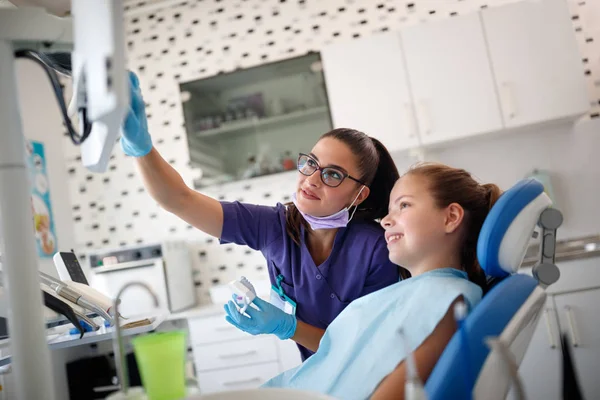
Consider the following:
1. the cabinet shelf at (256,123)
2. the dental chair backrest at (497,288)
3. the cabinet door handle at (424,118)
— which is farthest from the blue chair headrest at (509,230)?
the cabinet shelf at (256,123)

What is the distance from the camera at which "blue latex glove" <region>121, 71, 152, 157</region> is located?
3.34ft

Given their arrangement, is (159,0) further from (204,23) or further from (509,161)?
(509,161)

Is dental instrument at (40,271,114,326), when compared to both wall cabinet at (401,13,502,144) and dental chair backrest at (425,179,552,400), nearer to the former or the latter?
dental chair backrest at (425,179,552,400)

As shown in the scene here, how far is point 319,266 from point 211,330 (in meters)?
1.70

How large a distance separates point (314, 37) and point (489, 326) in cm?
314

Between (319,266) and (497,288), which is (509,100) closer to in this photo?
(319,266)

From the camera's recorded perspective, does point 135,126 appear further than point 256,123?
No

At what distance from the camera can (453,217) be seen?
128cm

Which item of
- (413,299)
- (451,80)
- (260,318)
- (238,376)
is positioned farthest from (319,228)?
(451,80)

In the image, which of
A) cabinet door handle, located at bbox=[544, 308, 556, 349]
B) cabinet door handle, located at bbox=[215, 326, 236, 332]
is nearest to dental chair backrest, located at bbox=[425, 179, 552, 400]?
cabinet door handle, located at bbox=[544, 308, 556, 349]

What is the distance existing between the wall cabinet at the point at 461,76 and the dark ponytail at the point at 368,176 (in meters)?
1.44

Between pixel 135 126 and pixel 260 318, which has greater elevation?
pixel 135 126

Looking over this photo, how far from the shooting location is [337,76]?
10.4ft

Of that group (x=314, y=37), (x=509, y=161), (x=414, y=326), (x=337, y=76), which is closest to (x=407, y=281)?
(x=414, y=326)
